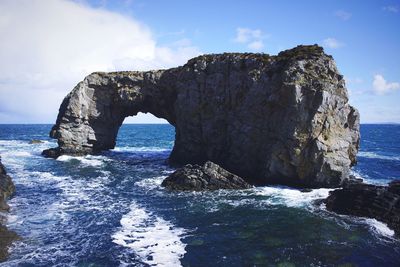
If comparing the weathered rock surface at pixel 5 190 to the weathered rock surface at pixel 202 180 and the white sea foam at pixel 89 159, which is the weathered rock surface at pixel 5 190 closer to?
the weathered rock surface at pixel 202 180

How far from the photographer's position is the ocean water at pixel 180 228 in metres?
18.5

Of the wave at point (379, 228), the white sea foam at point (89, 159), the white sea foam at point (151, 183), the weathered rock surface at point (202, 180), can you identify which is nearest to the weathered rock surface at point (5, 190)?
the white sea foam at point (151, 183)

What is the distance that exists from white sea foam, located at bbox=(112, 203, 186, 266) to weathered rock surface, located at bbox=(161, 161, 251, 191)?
306 inches

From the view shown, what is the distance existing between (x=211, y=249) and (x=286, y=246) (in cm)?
422

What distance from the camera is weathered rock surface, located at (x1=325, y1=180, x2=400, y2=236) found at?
24.8 metres

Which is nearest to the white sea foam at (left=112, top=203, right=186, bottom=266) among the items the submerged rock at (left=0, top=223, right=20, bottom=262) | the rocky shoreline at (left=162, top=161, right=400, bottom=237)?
the submerged rock at (left=0, top=223, right=20, bottom=262)

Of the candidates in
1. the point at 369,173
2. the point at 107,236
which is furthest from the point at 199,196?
the point at 369,173

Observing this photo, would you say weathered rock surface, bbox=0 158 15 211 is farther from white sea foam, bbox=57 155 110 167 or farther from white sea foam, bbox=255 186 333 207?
white sea foam, bbox=255 186 333 207

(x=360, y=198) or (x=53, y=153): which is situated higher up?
(x=53, y=153)

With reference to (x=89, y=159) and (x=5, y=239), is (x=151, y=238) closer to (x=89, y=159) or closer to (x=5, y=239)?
(x=5, y=239)

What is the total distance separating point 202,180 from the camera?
3403 centimetres

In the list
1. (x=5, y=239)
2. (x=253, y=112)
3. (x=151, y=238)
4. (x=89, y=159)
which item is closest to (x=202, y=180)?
(x=253, y=112)

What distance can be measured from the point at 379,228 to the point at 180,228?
12.9 metres

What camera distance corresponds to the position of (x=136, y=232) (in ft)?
73.8
